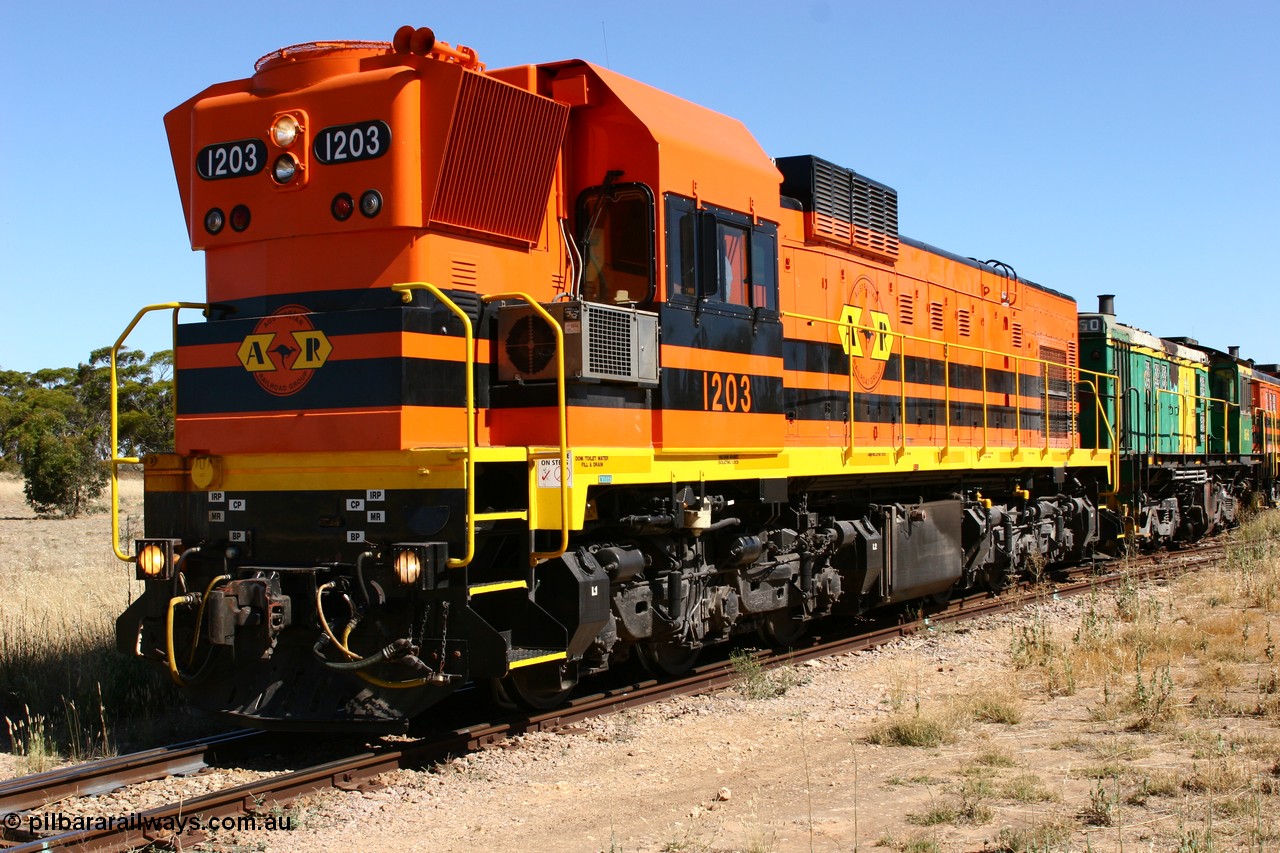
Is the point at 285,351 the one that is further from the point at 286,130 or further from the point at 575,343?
the point at 575,343

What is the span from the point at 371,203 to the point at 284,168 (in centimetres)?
70

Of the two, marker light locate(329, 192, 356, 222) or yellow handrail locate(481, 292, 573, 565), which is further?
marker light locate(329, 192, 356, 222)

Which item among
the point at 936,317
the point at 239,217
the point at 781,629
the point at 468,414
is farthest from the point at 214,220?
the point at 936,317

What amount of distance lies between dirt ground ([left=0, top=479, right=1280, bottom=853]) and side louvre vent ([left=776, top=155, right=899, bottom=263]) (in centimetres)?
411

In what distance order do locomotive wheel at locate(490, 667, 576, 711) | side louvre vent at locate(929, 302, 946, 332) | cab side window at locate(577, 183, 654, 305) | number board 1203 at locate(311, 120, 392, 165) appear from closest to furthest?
1. number board 1203 at locate(311, 120, 392, 165)
2. locomotive wheel at locate(490, 667, 576, 711)
3. cab side window at locate(577, 183, 654, 305)
4. side louvre vent at locate(929, 302, 946, 332)

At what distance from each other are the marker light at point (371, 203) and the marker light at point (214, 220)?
1132 mm

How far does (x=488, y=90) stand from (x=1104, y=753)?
5351 mm

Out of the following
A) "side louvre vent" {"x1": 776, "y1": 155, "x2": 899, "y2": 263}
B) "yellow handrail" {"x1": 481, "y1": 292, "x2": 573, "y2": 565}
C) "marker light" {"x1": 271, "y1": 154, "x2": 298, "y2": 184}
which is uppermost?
"side louvre vent" {"x1": 776, "y1": 155, "x2": 899, "y2": 263}

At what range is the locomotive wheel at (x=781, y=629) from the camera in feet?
34.4

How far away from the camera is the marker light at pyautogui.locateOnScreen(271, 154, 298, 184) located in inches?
291

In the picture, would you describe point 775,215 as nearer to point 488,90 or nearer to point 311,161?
point 488,90

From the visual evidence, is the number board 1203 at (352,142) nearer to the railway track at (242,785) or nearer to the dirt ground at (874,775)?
the railway track at (242,785)

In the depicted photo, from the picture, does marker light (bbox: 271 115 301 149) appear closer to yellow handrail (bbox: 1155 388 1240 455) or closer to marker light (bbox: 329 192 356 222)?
marker light (bbox: 329 192 356 222)

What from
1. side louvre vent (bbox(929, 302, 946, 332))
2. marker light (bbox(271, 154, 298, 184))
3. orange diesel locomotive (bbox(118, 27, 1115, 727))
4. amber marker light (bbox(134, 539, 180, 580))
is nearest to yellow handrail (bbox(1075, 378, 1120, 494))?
side louvre vent (bbox(929, 302, 946, 332))
